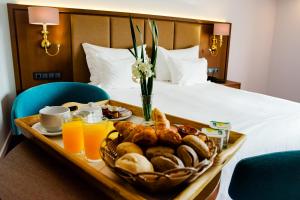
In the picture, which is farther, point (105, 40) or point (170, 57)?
point (170, 57)

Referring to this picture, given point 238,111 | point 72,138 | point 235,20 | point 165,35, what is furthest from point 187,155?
point 235,20

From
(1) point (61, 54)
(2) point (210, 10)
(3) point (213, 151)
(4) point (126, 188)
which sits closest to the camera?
(4) point (126, 188)

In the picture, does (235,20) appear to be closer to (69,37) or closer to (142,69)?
(69,37)

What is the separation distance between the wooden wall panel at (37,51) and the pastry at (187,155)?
2148mm

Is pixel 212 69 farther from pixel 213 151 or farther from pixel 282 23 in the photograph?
pixel 213 151

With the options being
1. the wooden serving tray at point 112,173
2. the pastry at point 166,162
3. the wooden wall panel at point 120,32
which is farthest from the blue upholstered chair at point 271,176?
the wooden wall panel at point 120,32

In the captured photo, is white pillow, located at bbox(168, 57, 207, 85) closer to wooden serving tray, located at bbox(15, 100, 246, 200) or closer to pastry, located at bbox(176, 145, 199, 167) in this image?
wooden serving tray, located at bbox(15, 100, 246, 200)

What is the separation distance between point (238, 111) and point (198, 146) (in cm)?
121

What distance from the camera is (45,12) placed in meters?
2.12

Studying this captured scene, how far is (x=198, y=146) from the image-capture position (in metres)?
0.73

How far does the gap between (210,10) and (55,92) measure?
2.84 m

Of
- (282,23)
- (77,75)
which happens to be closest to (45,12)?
(77,75)

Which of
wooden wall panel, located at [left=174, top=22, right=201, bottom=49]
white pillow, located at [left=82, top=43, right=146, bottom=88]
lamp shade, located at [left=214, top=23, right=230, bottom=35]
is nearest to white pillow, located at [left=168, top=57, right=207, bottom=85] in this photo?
wooden wall panel, located at [left=174, top=22, right=201, bottom=49]

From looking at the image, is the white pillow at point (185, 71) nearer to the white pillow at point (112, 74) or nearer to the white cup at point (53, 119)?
the white pillow at point (112, 74)
